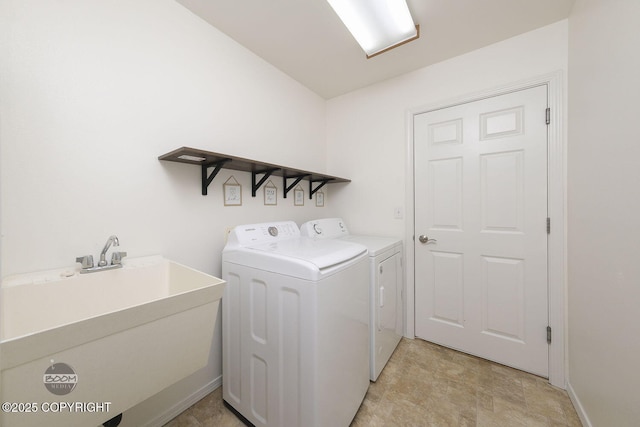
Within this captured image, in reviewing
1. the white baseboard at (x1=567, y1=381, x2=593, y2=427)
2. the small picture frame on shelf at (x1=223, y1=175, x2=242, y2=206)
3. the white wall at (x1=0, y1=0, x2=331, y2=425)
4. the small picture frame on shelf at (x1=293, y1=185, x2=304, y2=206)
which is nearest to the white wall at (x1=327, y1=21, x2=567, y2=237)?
the small picture frame on shelf at (x1=293, y1=185, x2=304, y2=206)

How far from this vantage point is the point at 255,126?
1881 millimetres

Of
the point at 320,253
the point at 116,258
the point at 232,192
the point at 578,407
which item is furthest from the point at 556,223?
the point at 116,258

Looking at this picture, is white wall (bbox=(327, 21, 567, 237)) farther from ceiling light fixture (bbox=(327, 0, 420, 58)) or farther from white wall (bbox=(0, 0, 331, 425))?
white wall (bbox=(0, 0, 331, 425))

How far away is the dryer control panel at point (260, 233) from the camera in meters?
1.48

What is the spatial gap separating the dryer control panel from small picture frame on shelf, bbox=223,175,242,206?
0.75 ft

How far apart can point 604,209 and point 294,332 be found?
5.33 feet

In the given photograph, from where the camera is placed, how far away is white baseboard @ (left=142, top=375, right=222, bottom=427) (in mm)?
1298

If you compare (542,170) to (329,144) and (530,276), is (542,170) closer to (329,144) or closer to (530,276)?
(530,276)

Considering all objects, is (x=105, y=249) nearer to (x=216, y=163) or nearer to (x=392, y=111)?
(x=216, y=163)

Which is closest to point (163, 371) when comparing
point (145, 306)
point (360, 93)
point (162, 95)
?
point (145, 306)

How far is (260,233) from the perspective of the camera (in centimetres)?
161

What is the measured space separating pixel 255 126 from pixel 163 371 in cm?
166

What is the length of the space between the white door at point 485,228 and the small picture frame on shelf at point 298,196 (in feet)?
3.63

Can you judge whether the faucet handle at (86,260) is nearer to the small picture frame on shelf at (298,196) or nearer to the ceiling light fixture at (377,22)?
the small picture frame on shelf at (298,196)
